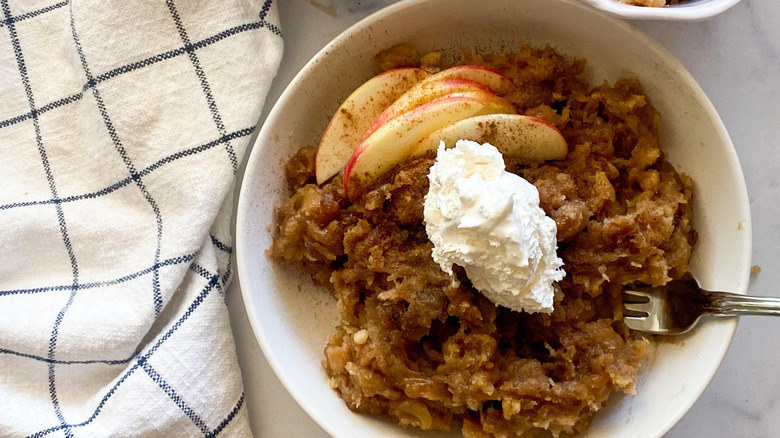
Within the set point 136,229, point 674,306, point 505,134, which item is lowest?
point 136,229

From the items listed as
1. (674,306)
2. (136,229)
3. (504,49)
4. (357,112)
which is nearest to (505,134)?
(504,49)

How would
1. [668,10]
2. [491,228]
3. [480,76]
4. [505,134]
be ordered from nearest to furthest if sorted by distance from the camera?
[491,228] < [668,10] < [505,134] < [480,76]

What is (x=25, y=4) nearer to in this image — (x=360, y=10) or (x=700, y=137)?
(x=360, y=10)

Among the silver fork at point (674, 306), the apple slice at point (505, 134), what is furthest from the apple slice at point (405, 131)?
the silver fork at point (674, 306)

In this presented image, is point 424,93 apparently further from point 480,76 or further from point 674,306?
point 674,306

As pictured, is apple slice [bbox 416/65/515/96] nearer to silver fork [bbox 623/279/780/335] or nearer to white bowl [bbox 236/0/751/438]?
white bowl [bbox 236/0/751/438]
